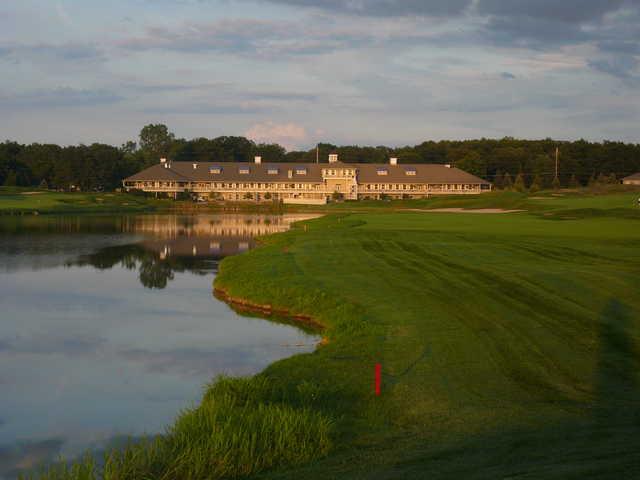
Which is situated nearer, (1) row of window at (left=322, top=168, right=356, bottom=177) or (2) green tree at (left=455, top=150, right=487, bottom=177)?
(1) row of window at (left=322, top=168, right=356, bottom=177)

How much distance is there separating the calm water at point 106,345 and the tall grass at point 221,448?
1.81 meters

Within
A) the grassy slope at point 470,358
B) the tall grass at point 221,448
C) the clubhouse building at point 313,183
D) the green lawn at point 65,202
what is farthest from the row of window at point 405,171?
the tall grass at point 221,448

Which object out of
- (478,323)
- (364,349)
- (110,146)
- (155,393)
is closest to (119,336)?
(155,393)

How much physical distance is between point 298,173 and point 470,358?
99.2m

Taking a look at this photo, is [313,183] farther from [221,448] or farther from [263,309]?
[221,448]

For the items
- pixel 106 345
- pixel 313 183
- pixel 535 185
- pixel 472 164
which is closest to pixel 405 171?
pixel 313 183

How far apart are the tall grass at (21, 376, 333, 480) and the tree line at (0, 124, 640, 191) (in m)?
96.7

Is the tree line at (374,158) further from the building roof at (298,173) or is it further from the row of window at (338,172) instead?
the row of window at (338,172)

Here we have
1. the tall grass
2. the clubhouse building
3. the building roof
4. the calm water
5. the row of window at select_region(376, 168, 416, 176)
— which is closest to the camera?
the tall grass

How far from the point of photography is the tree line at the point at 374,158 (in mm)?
112500

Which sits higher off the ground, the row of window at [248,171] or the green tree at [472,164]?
the green tree at [472,164]

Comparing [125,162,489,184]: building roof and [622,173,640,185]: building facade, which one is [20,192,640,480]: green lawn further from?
[622,173,640,185]: building facade

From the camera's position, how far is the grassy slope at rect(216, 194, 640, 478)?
8.95m

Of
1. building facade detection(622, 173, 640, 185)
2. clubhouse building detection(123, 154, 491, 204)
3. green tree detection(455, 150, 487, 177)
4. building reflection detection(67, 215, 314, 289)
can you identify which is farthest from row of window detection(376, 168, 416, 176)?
building reflection detection(67, 215, 314, 289)
